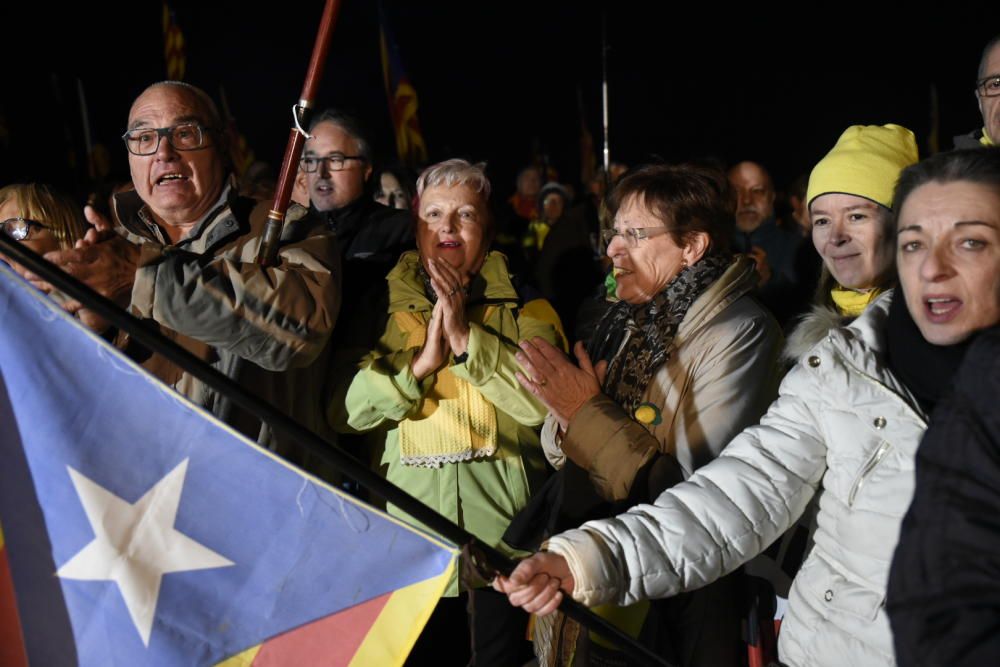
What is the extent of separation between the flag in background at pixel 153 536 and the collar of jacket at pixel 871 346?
88cm

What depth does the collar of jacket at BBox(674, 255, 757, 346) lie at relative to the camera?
232 centimetres

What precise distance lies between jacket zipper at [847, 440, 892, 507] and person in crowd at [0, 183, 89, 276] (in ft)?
7.27

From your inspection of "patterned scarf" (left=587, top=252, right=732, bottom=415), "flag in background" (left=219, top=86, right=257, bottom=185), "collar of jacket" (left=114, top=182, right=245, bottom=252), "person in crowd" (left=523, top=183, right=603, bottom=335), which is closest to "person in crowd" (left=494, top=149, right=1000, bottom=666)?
"patterned scarf" (left=587, top=252, right=732, bottom=415)

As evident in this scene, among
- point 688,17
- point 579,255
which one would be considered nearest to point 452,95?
point 688,17

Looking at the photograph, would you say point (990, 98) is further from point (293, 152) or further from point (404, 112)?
point (404, 112)

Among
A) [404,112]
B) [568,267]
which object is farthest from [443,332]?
[404,112]

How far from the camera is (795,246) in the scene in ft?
16.0

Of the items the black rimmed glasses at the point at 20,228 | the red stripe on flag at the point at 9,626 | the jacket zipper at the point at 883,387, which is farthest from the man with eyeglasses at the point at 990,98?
the black rimmed glasses at the point at 20,228

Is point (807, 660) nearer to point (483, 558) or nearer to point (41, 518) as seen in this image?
point (483, 558)

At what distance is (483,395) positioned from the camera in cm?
270

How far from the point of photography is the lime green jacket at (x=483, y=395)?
2.58 m

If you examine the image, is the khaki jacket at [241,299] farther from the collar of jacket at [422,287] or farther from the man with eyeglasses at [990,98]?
the man with eyeglasses at [990,98]

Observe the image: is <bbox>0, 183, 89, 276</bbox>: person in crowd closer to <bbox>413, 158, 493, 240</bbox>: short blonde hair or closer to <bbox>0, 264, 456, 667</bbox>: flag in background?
<bbox>413, 158, 493, 240</bbox>: short blonde hair

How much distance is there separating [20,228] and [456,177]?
130 centimetres
